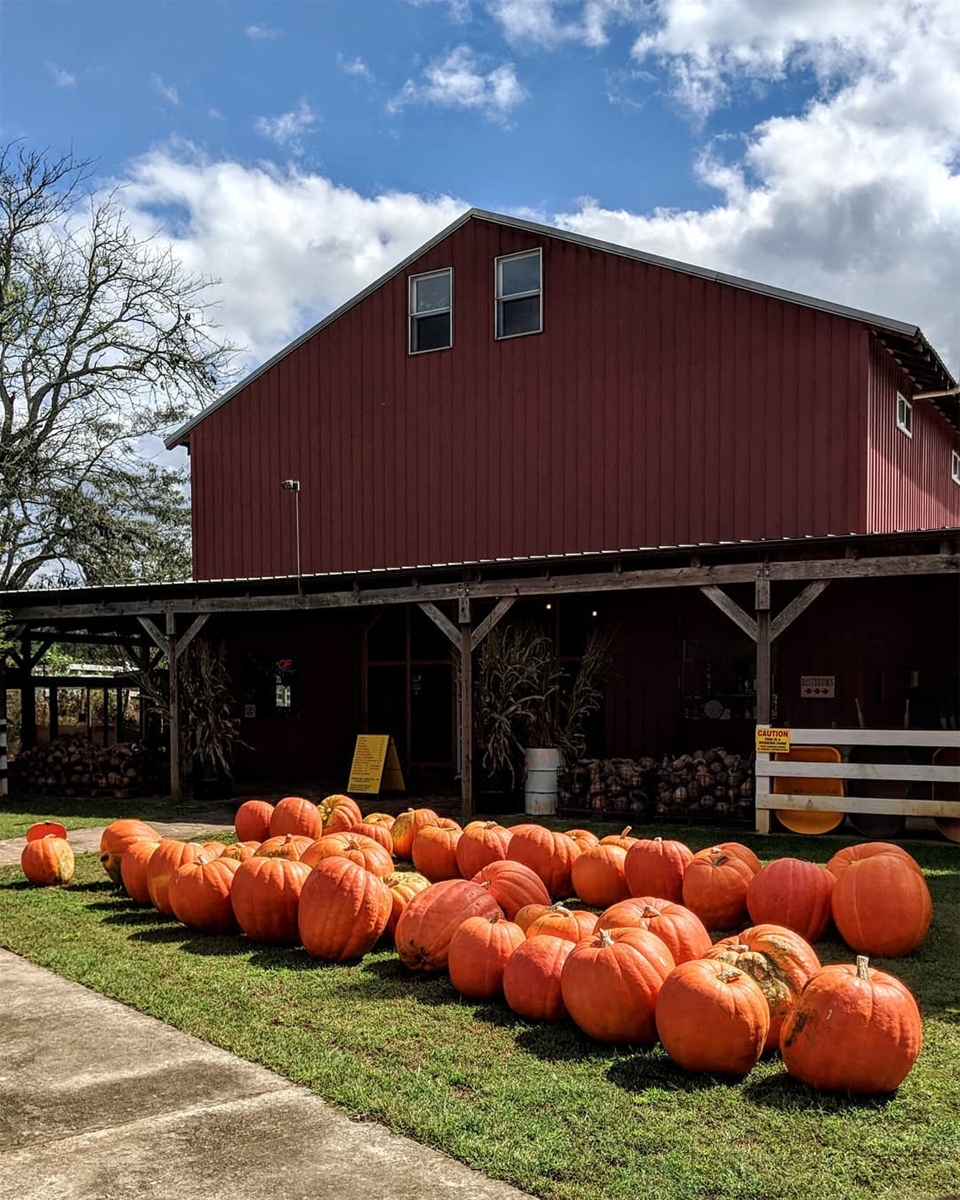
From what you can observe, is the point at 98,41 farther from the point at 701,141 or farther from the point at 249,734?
the point at 249,734

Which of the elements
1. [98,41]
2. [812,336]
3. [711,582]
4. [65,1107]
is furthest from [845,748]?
[98,41]

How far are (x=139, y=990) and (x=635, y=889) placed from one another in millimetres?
2953

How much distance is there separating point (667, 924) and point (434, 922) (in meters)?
1.25

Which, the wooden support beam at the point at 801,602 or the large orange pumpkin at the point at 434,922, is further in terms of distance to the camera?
the wooden support beam at the point at 801,602

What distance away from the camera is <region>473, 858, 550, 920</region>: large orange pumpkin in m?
6.22

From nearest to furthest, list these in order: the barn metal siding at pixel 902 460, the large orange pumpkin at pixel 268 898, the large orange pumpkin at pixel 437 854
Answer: the large orange pumpkin at pixel 268 898 → the large orange pumpkin at pixel 437 854 → the barn metal siding at pixel 902 460

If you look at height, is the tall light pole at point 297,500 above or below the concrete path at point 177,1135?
above

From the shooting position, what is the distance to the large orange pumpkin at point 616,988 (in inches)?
181

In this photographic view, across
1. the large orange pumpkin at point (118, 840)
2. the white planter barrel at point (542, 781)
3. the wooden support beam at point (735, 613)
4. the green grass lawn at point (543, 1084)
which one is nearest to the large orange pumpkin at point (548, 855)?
the green grass lawn at point (543, 1084)

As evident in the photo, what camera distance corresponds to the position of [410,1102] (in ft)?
13.0

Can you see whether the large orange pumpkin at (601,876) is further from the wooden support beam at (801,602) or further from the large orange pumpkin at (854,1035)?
the wooden support beam at (801,602)

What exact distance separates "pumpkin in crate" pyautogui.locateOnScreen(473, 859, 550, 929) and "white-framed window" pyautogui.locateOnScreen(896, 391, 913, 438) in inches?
405

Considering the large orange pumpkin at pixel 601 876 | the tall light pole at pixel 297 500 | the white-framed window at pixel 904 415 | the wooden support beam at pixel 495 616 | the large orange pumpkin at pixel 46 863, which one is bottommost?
the large orange pumpkin at pixel 46 863

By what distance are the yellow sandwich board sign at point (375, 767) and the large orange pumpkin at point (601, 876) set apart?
764 centimetres
